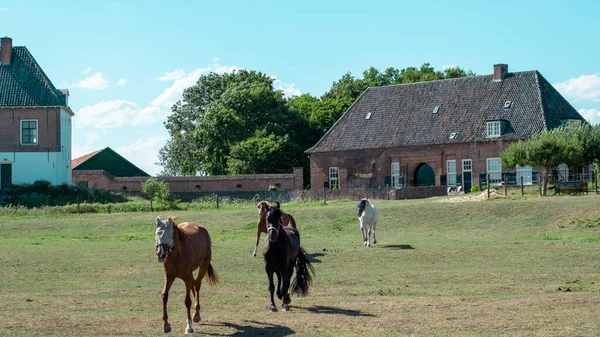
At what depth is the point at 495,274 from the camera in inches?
826

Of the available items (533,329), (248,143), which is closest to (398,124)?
(248,143)

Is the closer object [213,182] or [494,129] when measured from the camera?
[494,129]

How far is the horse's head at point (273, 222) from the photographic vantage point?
51.7ft

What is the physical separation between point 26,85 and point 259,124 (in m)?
23.2

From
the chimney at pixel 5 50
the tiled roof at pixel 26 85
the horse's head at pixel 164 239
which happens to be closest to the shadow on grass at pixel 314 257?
the horse's head at pixel 164 239

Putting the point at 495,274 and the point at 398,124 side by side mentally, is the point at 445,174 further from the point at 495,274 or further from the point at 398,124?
the point at 495,274

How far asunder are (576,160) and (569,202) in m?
9.78

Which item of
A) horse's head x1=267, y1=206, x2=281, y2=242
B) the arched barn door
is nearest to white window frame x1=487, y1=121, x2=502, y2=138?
the arched barn door

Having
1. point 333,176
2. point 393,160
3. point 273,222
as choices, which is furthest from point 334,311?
point 333,176

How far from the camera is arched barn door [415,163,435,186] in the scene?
64375 mm

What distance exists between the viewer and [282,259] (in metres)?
16.3

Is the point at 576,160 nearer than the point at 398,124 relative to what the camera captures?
Yes

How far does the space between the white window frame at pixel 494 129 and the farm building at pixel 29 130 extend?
32067 millimetres

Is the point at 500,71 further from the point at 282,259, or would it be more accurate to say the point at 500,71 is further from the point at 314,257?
the point at 282,259
